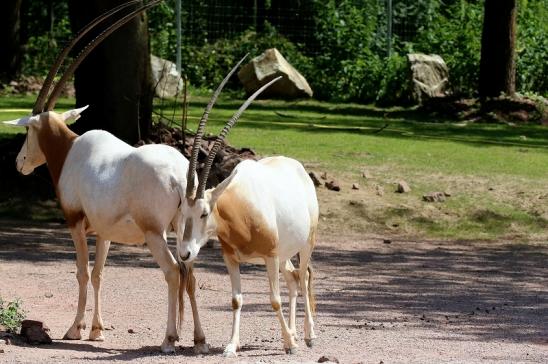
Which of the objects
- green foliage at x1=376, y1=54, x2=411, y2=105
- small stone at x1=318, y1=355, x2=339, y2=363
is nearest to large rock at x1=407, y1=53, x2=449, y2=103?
green foliage at x1=376, y1=54, x2=411, y2=105

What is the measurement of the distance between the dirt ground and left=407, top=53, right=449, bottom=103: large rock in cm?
993

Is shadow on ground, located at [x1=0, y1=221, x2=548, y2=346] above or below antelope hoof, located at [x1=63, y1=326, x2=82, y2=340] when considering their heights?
below

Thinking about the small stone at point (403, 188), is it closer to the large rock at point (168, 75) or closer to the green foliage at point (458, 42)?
the large rock at point (168, 75)

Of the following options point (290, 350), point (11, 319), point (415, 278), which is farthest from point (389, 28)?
point (290, 350)

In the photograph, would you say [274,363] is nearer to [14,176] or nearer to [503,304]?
[503,304]

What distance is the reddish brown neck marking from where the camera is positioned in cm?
Result: 864

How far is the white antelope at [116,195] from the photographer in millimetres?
7855

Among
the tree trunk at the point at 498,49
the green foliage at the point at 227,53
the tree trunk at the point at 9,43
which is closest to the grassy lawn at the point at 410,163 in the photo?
the tree trunk at the point at 498,49

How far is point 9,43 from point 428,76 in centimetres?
787

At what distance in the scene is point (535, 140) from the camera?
759 inches

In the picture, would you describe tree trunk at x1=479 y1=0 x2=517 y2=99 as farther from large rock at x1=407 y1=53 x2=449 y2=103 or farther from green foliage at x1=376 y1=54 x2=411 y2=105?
green foliage at x1=376 y1=54 x2=411 y2=105

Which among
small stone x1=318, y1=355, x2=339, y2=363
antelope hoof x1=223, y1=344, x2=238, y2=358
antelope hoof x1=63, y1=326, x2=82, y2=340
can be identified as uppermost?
small stone x1=318, y1=355, x2=339, y2=363

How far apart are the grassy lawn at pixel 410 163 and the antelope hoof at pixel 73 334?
610 cm

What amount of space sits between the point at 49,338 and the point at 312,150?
954 cm
